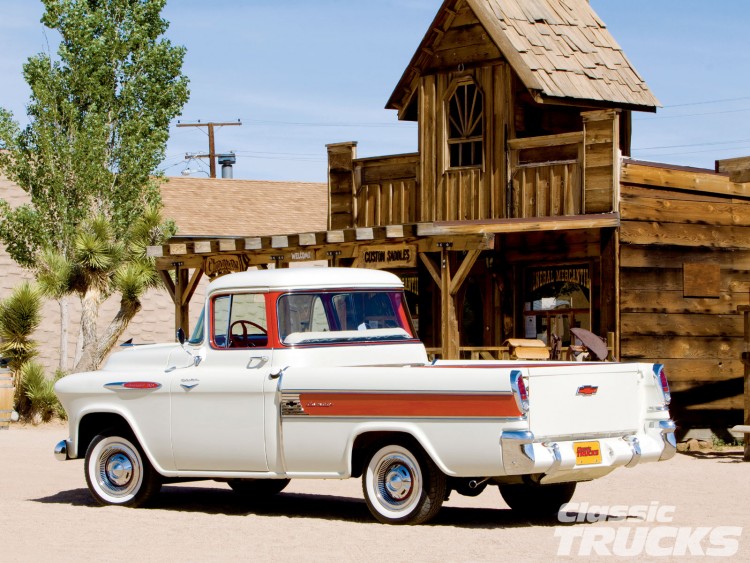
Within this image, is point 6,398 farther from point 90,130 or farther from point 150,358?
point 150,358

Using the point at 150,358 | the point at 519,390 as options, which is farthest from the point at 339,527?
the point at 150,358

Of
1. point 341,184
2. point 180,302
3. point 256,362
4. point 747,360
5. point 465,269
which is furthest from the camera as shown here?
point 180,302

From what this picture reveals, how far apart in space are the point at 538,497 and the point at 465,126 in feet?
31.6

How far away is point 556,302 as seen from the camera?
1938 cm

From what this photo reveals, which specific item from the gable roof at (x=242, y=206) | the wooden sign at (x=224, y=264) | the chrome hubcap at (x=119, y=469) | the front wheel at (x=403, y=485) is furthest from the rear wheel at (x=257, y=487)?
the gable roof at (x=242, y=206)

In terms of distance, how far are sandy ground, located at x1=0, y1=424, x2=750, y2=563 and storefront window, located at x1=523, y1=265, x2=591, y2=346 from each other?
5.04m

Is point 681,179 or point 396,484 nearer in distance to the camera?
point 396,484

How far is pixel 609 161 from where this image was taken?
17.4 metres

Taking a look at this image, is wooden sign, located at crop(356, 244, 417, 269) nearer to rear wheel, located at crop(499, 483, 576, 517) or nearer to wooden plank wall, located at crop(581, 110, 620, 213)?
wooden plank wall, located at crop(581, 110, 620, 213)

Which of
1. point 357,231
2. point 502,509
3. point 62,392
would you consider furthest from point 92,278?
point 502,509

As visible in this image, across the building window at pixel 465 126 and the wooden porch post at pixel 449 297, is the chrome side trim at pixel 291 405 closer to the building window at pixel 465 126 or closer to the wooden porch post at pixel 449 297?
the wooden porch post at pixel 449 297

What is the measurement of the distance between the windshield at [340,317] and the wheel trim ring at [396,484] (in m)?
1.37

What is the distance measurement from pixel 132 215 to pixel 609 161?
43.9 feet

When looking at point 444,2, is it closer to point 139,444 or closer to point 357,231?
point 357,231
